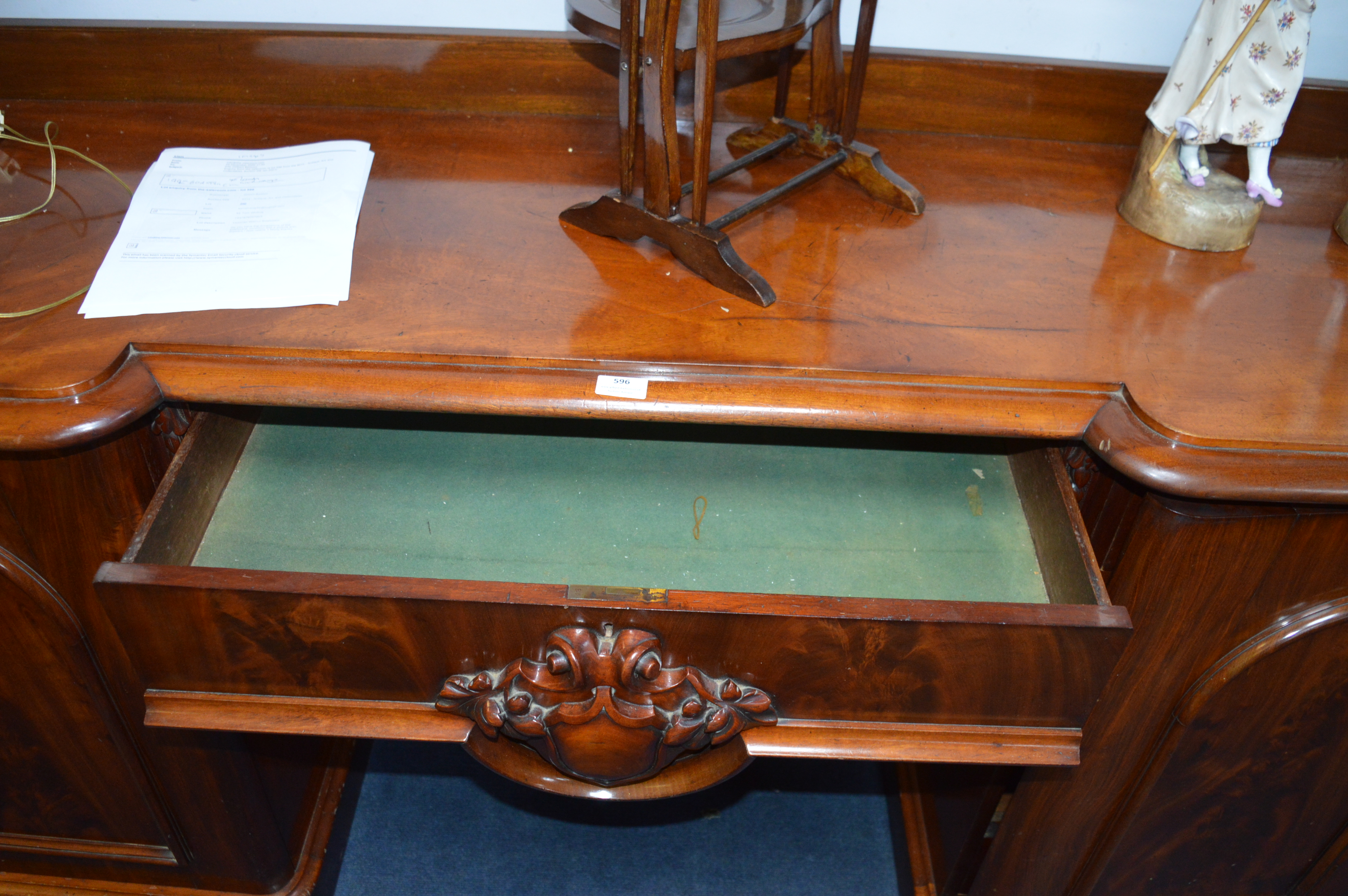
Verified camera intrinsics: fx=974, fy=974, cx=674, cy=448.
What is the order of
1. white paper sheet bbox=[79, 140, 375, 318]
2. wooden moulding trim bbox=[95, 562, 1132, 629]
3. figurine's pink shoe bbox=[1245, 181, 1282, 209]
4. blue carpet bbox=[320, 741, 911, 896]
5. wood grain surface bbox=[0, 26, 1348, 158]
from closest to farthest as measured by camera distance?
wooden moulding trim bbox=[95, 562, 1132, 629] < white paper sheet bbox=[79, 140, 375, 318] < figurine's pink shoe bbox=[1245, 181, 1282, 209] < wood grain surface bbox=[0, 26, 1348, 158] < blue carpet bbox=[320, 741, 911, 896]

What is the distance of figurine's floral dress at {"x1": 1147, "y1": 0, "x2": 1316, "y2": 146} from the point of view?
71cm

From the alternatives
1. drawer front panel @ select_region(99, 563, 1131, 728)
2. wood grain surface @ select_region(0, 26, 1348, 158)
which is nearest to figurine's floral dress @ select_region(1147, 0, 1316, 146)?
wood grain surface @ select_region(0, 26, 1348, 158)

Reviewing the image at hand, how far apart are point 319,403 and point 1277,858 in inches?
35.4

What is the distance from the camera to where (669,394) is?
611mm

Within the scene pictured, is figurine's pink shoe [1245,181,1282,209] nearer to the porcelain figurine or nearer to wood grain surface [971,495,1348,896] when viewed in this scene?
the porcelain figurine

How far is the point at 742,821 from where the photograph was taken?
1135 millimetres

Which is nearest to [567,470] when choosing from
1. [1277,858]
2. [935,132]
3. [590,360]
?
[590,360]

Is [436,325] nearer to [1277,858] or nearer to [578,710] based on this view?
[578,710]

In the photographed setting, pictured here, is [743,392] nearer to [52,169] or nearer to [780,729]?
[780,729]

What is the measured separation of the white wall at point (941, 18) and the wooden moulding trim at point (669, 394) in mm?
470

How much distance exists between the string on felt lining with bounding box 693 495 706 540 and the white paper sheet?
0.30m

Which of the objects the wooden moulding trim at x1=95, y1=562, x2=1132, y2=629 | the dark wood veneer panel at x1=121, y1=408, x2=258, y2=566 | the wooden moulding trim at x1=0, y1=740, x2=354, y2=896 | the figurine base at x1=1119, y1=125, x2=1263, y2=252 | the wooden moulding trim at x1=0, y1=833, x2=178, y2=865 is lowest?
the wooden moulding trim at x1=0, y1=740, x2=354, y2=896

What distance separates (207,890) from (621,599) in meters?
0.67

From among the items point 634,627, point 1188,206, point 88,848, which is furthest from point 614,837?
point 1188,206
